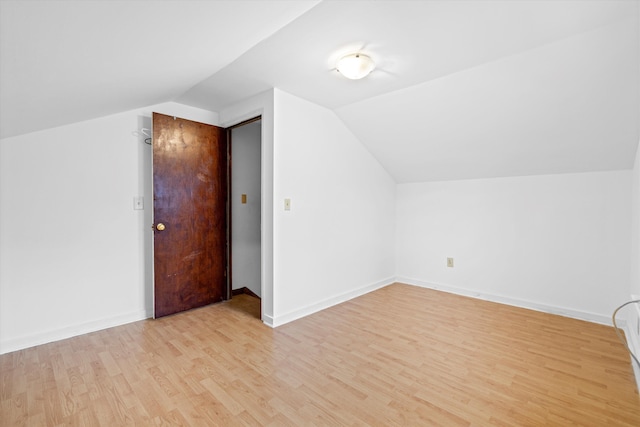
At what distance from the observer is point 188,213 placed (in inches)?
117

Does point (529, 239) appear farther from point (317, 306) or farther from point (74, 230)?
point (74, 230)

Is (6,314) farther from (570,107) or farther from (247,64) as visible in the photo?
(570,107)

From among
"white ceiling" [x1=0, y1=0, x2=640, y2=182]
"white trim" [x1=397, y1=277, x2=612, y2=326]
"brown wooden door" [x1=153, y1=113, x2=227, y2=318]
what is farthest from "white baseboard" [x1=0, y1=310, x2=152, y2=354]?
"white trim" [x1=397, y1=277, x2=612, y2=326]

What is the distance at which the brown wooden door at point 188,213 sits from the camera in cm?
278

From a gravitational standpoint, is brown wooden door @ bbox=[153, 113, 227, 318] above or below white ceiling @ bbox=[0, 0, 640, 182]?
below

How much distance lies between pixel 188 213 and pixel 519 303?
3.63 metres

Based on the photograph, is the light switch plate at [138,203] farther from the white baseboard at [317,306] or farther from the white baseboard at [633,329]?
the white baseboard at [633,329]

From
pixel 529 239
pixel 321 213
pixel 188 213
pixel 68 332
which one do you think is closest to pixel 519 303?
pixel 529 239

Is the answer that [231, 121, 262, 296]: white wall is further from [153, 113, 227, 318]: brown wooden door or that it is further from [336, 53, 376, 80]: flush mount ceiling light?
[336, 53, 376, 80]: flush mount ceiling light

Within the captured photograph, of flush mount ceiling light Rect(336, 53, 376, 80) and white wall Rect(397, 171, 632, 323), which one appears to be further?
white wall Rect(397, 171, 632, 323)

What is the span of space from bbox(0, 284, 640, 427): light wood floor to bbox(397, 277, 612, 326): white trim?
0.41 ft

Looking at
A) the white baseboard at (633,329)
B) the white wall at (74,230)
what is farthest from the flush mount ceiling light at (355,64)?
the white baseboard at (633,329)

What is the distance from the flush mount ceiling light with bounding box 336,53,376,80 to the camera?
210 cm

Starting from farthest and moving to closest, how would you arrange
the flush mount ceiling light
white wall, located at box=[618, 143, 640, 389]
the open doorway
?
the open doorway < the flush mount ceiling light < white wall, located at box=[618, 143, 640, 389]
